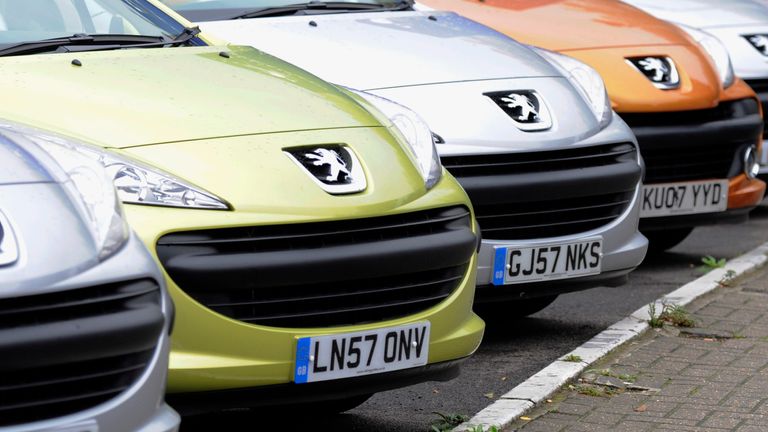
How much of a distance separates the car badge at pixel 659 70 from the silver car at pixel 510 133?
1091 millimetres

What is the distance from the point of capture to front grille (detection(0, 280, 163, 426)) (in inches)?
113

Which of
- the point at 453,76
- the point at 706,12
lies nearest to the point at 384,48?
the point at 453,76

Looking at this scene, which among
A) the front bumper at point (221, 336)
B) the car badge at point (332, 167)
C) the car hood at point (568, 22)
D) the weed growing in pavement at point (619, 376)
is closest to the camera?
the front bumper at point (221, 336)

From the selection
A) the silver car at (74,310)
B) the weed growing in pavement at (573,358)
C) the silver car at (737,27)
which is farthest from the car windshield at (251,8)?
the silver car at (74,310)

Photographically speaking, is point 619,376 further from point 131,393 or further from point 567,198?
point 131,393

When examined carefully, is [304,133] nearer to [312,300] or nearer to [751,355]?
[312,300]

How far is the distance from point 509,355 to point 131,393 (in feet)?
9.14

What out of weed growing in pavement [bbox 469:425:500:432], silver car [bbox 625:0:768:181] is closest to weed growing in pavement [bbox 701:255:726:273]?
silver car [bbox 625:0:768:181]

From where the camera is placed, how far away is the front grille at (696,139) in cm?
702

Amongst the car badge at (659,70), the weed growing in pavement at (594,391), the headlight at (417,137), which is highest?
the headlight at (417,137)

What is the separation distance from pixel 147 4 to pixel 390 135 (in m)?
1.33

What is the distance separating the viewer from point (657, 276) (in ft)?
24.1

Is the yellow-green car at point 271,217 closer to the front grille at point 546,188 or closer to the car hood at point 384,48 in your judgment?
the front grille at point 546,188

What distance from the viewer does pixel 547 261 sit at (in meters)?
5.43
